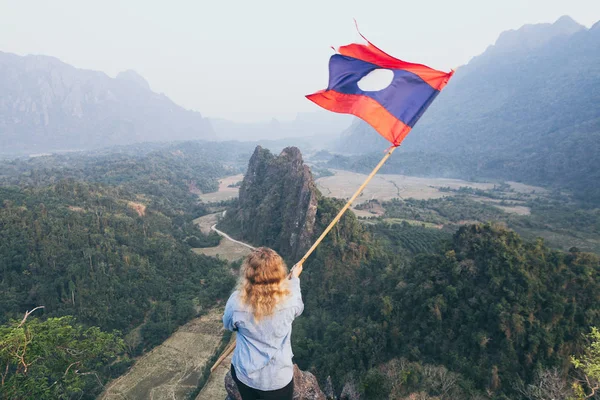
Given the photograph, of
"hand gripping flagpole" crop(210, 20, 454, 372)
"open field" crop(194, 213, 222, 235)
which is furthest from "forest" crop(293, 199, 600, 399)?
"open field" crop(194, 213, 222, 235)

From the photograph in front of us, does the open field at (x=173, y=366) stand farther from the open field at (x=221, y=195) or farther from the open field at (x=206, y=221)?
the open field at (x=221, y=195)

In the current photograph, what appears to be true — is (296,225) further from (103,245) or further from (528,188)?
(528,188)

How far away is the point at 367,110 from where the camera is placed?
9602 mm

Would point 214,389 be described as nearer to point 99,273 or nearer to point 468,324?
point 468,324

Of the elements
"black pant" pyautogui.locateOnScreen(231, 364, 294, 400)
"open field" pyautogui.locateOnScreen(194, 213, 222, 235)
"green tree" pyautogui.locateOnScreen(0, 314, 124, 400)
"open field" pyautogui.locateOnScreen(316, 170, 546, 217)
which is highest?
"black pant" pyautogui.locateOnScreen(231, 364, 294, 400)

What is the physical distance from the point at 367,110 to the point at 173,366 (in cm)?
2398

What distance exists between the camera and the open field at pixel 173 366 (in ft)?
73.2

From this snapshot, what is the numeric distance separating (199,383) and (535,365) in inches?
769

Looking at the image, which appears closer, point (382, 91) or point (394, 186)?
point (382, 91)

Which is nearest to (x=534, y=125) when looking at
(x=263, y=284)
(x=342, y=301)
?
(x=342, y=301)

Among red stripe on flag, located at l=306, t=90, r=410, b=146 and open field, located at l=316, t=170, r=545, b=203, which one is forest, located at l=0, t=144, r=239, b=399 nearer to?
red stripe on flag, located at l=306, t=90, r=410, b=146

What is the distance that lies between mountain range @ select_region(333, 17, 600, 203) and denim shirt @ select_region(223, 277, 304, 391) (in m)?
101

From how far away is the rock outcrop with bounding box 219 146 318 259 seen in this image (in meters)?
38.7

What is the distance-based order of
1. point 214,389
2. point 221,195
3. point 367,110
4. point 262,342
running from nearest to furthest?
point 262,342 < point 367,110 < point 214,389 < point 221,195
